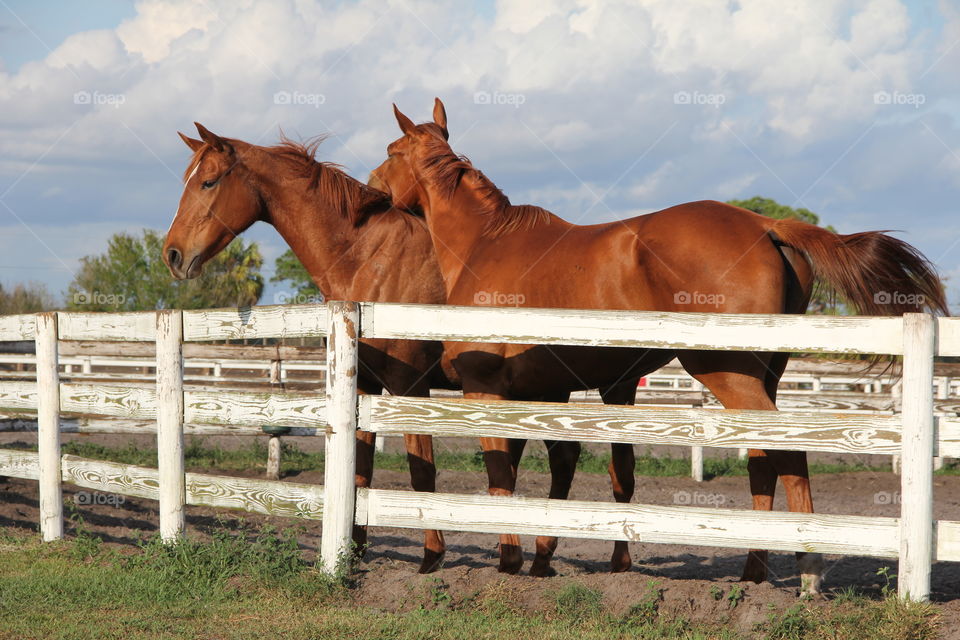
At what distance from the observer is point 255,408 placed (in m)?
5.16

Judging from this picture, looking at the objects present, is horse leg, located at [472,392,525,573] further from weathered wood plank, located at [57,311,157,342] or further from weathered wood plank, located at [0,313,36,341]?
weathered wood plank, located at [0,313,36,341]

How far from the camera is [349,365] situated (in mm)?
4598

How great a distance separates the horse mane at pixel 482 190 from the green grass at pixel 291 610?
2.44 meters

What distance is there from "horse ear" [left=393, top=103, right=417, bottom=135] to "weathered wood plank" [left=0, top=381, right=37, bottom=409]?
138 inches

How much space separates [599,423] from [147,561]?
9.07 ft

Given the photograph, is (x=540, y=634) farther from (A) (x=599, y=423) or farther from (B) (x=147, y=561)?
(B) (x=147, y=561)

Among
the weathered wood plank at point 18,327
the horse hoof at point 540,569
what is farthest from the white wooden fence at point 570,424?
the weathered wood plank at point 18,327

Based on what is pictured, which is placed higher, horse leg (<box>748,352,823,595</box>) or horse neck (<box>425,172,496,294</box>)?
horse neck (<box>425,172,496,294</box>)

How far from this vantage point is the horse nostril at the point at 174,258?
229 inches

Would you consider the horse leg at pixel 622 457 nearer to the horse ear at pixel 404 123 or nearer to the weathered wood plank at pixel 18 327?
the horse ear at pixel 404 123

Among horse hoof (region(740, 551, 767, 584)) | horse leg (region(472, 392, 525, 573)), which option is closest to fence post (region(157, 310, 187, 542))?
horse leg (region(472, 392, 525, 573))

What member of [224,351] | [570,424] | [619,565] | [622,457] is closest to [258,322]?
[570,424]

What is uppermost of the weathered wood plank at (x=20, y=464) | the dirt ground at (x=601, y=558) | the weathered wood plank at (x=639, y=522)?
the weathered wood plank at (x=639, y=522)

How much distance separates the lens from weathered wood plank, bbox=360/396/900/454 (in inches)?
158
